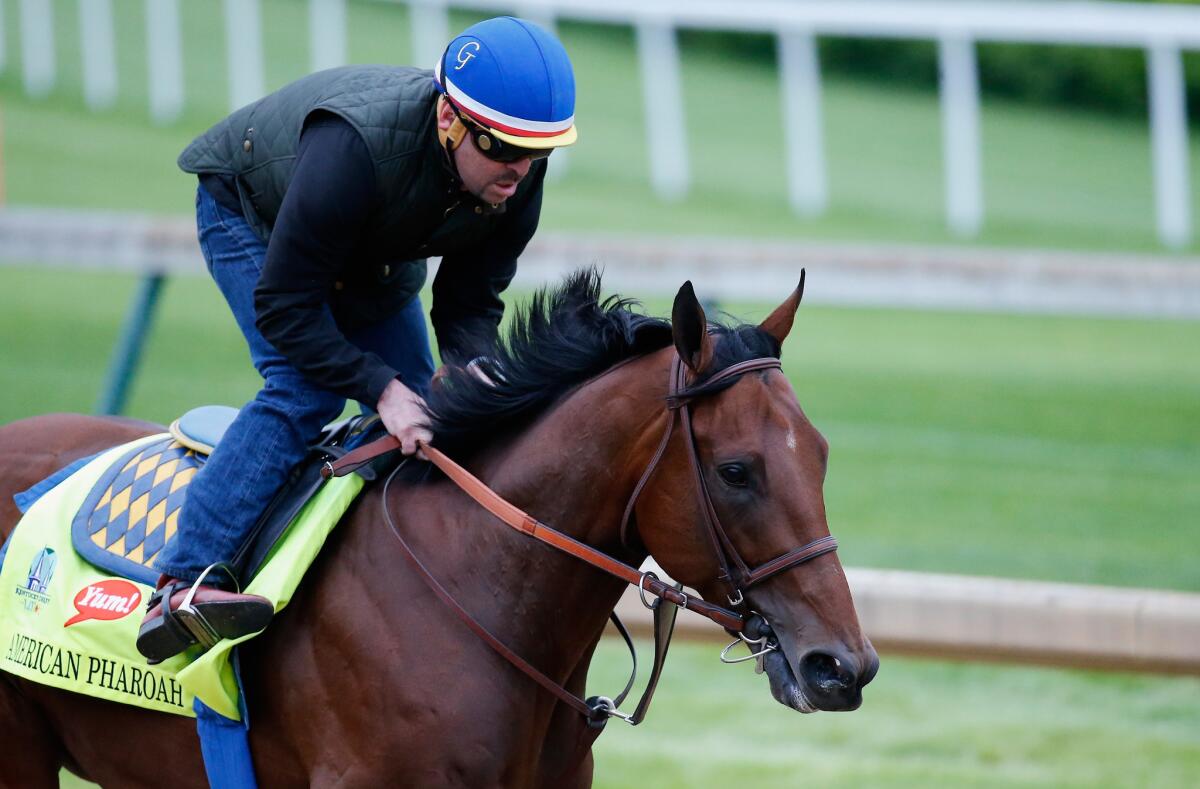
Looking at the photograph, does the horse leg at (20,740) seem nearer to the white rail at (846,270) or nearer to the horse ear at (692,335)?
the horse ear at (692,335)

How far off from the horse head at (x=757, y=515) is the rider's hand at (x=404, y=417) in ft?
1.87

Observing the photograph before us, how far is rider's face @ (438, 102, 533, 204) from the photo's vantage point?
3119mm

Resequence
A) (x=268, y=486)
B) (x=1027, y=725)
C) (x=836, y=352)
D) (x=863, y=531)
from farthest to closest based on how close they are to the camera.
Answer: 1. (x=836, y=352)
2. (x=863, y=531)
3. (x=1027, y=725)
4. (x=268, y=486)

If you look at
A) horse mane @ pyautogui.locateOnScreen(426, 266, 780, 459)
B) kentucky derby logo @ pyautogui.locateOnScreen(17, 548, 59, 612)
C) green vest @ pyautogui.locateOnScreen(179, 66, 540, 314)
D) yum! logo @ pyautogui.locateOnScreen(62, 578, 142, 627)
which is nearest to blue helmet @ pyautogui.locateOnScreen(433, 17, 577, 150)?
green vest @ pyautogui.locateOnScreen(179, 66, 540, 314)

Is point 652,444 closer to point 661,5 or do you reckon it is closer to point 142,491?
point 142,491

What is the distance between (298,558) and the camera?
3.14 metres

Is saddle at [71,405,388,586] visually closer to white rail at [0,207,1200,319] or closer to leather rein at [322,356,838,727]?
leather rein at [322,356,838,727]

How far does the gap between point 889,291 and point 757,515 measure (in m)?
3.53

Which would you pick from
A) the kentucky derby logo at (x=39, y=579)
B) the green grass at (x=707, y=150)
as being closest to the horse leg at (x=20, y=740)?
the kentucky derby logo at (x=39, y=579)

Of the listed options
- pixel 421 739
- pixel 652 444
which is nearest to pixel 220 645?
pixel 421 739

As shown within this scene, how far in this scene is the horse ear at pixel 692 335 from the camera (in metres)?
2.83

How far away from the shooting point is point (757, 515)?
2811 millimetres

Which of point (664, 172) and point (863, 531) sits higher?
point (863, 531)

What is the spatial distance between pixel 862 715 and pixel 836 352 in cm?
801
